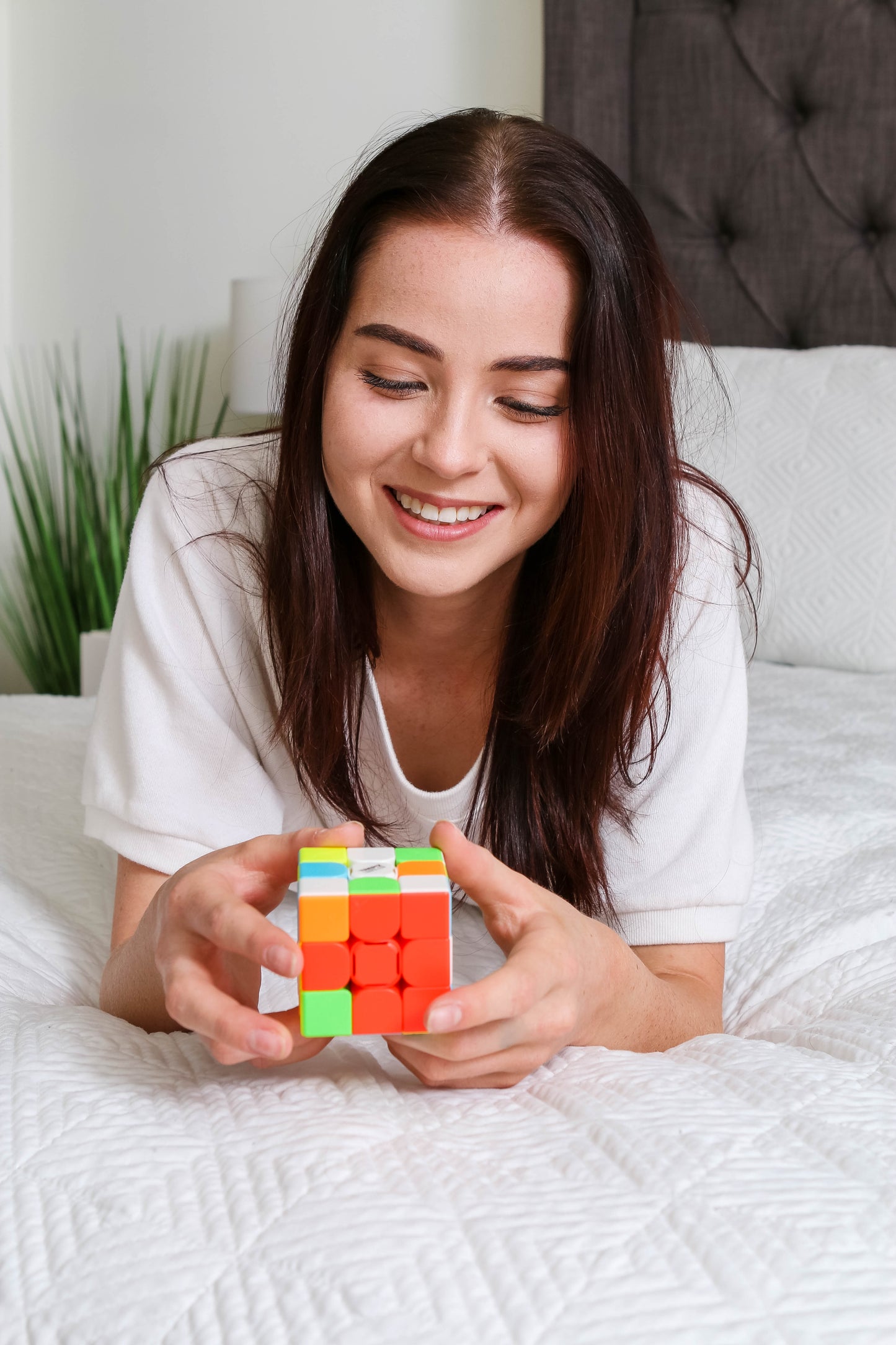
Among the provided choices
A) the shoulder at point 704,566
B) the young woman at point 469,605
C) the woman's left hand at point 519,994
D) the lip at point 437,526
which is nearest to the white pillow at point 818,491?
the shoulder at point 704,566

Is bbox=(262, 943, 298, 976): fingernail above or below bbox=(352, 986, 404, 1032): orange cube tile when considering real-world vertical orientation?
above

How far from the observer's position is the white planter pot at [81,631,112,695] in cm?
244

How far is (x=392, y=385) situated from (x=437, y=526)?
111 millimetres

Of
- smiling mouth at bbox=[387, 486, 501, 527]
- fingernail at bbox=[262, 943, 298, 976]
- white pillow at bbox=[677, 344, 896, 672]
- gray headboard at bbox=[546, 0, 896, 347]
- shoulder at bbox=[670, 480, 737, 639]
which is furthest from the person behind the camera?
gray headboard at bbox=[546, 0, 896, 347]

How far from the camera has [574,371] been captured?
901 mm

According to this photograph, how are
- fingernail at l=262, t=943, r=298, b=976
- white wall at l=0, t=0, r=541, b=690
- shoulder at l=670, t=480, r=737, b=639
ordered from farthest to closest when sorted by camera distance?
white wall at l=0, t=0, r=541, b=690 → shoulder at l=670, t=480, r=737, b=639 → fingernail at l=262, t=943, r=298, b=976

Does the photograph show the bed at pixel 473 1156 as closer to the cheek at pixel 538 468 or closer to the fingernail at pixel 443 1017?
the fingernail at pixel 443 1017

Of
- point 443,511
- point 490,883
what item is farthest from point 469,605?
point 490,883

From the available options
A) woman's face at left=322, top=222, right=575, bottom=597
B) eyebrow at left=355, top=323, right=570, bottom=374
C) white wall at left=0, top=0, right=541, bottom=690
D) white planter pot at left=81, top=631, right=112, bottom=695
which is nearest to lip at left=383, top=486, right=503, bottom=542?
woman's face at left=322, top=222, right=575, bottom=597

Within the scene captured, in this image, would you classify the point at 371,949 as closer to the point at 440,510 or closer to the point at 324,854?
the point at 324,854

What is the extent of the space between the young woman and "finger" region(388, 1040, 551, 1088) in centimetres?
6

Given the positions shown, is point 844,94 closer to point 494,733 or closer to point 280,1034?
point 494,733

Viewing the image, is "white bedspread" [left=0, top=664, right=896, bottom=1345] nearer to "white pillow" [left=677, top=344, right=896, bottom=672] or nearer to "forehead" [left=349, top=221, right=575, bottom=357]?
"forehead" [left=349, top=221, right=575, bottom=357]

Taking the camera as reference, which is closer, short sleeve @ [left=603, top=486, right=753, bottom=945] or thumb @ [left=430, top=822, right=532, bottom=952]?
thumb @ [left=430, top=822, right=532, bottom=952]
